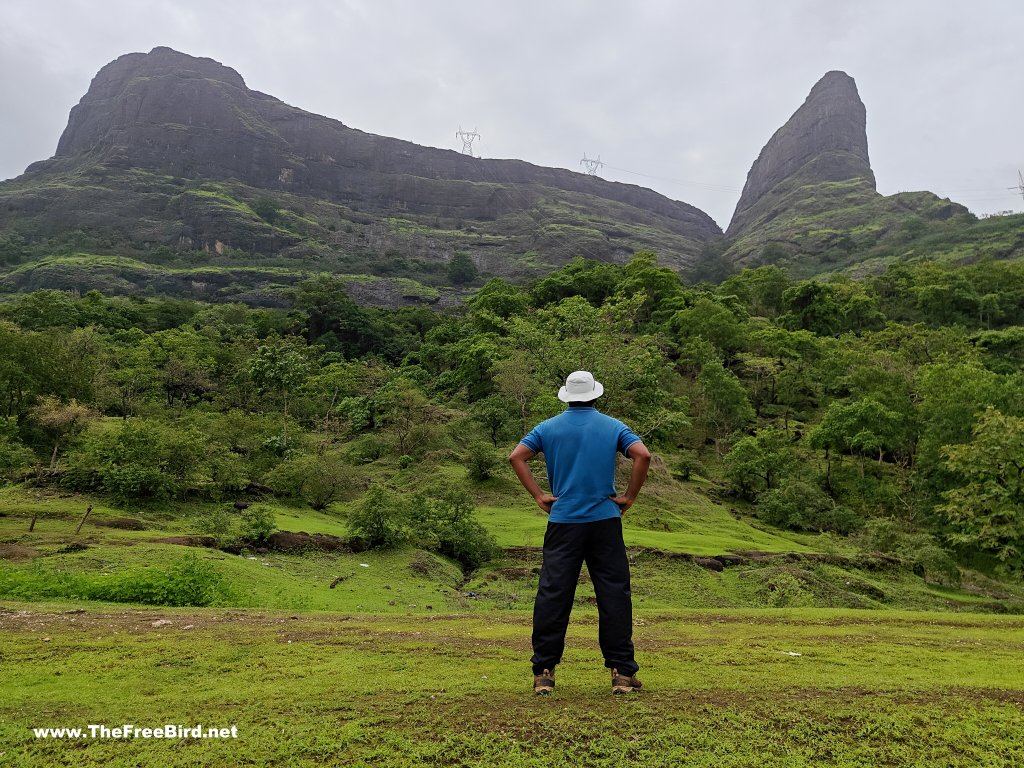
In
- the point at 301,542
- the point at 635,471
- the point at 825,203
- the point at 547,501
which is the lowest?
the point at 301,542

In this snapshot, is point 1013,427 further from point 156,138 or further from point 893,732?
point 156,138

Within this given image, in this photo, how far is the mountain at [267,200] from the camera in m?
111

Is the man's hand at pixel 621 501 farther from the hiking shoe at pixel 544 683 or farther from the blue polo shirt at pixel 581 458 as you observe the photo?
the hiking shoe at pixel 544 683

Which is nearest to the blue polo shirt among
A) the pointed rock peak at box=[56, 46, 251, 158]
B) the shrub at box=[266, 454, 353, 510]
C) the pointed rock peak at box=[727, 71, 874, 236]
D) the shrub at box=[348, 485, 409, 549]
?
the shrub at box=[348, 485, 409, 549]

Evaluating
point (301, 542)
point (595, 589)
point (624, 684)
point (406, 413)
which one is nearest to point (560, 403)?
point (301, 542)

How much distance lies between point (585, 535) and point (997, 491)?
63.8ft

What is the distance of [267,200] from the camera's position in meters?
132

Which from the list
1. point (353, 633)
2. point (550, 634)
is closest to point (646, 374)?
point (353, 633)

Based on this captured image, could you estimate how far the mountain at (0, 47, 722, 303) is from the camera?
364 feet

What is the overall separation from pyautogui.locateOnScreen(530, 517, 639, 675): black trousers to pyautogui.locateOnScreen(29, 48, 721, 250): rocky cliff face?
162 meters

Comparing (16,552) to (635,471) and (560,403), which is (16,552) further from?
(560,403)

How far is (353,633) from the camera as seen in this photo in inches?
273

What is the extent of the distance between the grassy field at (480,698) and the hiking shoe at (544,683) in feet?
0.24

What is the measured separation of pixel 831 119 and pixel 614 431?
220085mm
